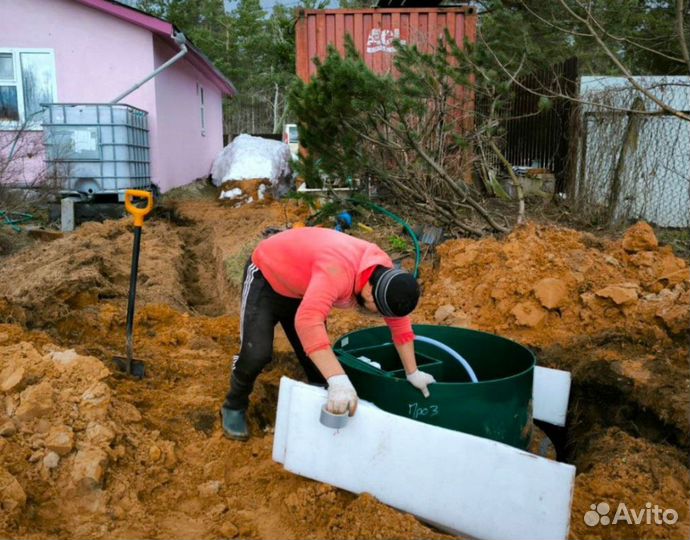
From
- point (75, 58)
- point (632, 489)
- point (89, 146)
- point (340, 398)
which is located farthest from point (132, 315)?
point (75, 58)

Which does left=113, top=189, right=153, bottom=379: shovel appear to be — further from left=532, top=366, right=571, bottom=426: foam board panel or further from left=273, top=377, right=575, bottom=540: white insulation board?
left=532, top=366, right=571, bottom=426: foam board panel

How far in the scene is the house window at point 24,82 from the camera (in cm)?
1048

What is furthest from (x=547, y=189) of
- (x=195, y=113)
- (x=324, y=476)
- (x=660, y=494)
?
(x=195, y=113)

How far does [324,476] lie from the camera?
8.48ft

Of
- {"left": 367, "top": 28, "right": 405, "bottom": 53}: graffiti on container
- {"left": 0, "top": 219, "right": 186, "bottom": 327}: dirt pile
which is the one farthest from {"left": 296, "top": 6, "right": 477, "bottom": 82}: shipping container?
{"left": 0, "top": 219, "right": 186, "bottom": 327}: dirt pile

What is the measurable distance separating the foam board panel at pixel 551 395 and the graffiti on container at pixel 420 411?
82cm

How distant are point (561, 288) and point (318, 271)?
110 inches

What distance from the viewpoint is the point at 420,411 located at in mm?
2875

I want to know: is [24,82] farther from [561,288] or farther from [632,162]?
[561,288]

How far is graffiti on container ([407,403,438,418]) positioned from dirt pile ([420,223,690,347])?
77.0 inches

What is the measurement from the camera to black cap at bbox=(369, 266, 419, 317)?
250 centimetres

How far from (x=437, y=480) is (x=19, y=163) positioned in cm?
960

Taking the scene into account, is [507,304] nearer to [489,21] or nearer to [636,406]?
[636,406]

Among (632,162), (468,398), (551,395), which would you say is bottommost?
(551,395)
